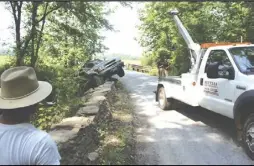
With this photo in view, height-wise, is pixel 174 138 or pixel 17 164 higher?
pixel 17 164

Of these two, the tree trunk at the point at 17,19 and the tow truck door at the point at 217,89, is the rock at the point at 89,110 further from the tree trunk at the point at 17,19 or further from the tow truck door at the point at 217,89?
the tree trunk at the point at 17,19

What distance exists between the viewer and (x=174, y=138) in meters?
3.34

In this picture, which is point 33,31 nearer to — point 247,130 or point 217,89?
point 217,89

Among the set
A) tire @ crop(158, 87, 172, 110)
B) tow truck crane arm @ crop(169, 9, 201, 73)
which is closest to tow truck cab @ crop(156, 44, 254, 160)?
tow truck crane arm @ crop(169, 9, 201, 73)

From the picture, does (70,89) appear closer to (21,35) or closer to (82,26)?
(82,26)

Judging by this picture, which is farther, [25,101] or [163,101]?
[163,101]

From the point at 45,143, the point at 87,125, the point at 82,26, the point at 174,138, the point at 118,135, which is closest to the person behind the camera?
the point at 45,143

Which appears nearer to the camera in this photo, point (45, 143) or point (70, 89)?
point (45, 143)

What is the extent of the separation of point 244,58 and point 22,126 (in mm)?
4143

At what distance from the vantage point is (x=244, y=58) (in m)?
5.21

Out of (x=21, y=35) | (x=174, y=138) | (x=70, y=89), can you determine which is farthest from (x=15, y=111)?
(x=21, y=35)

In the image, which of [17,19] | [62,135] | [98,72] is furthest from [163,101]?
[17,19]

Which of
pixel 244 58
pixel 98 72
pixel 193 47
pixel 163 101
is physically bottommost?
pixel 163 101

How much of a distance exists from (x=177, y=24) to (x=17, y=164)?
6.95m
